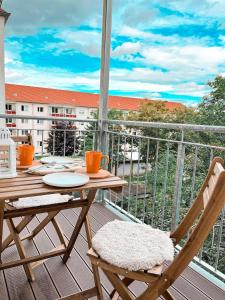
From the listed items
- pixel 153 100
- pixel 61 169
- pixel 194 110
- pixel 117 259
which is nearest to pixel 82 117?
pixel 61 169

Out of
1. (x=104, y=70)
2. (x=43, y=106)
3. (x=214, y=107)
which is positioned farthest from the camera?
(x=214, y=107)

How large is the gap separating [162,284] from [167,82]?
1230 cm

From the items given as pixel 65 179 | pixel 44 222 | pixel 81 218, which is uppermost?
pixel 65 179

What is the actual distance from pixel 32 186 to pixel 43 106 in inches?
114

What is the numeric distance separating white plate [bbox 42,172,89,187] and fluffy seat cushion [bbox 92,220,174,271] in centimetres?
30

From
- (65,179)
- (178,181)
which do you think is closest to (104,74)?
(178,181)

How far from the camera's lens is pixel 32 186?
1.25 m

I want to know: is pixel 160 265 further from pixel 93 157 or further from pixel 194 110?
pixel 194 110

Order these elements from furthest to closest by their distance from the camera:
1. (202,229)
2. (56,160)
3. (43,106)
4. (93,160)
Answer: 1. (43,106)
2. (56,160)
3. (93,160)
4. (202,229)

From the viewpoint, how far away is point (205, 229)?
40.9 inches

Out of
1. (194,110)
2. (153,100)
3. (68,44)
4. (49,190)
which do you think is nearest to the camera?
(49,190)

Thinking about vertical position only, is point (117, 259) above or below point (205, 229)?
below

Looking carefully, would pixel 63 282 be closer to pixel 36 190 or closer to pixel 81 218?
pixel 81 218

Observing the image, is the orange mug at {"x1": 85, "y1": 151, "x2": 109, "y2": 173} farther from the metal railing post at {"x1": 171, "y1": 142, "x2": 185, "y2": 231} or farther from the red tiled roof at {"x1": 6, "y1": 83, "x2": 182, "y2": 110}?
the red tiled roof at {"x1": 6, "y1": 83, "x2": 182, "y2": 110}
